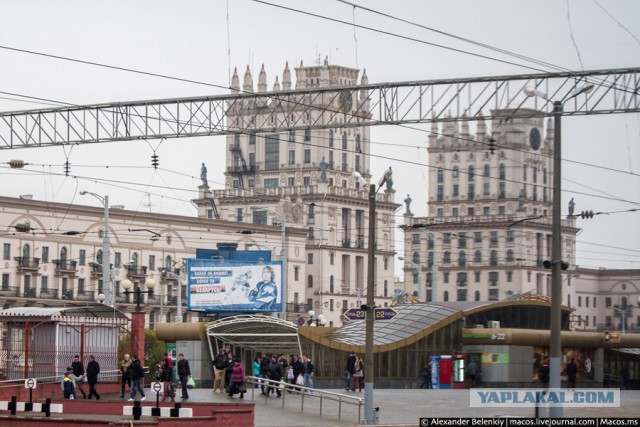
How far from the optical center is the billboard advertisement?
80375 millimetres

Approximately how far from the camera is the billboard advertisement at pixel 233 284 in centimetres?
8038

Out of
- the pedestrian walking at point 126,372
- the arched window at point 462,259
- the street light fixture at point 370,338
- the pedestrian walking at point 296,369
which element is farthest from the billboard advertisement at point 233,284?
the arched window at point 462,259

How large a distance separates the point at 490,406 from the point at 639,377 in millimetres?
26383

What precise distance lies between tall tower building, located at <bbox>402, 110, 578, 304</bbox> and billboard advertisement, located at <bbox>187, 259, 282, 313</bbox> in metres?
86.8

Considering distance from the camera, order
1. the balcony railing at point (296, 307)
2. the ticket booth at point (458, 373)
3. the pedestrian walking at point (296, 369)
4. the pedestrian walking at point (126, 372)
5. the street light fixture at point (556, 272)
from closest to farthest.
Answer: the street light fixture at point (556, 272) → the pedestrian walking at point (126, 372) → the pedestrian walking at point (296, 369) → the ticket booth at point (458, 373) → the balcony railing at point (296, 307)

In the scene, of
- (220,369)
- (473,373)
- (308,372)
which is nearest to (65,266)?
(473,373)

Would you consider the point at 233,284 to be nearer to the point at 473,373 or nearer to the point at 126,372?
the point at 473,373

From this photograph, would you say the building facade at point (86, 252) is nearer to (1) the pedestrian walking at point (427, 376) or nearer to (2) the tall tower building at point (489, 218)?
(1) the pedestrian walking at point (427, 376)

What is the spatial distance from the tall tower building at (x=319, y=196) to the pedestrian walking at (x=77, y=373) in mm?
97665

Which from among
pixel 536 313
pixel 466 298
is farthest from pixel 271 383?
pixel 466 298

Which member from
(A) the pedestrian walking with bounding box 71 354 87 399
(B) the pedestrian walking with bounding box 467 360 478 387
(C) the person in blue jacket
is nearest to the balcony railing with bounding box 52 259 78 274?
(C) the person in blue jacket

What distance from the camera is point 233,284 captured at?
264 feet

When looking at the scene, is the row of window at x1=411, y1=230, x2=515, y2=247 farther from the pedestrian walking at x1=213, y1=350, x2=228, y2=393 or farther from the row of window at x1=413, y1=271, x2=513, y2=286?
the pedestrian walking at x1=213, y1=350, x2=228, y2=393

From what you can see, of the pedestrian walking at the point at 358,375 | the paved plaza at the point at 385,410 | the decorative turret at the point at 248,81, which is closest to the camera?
the paved plaza at the point at 385,410
